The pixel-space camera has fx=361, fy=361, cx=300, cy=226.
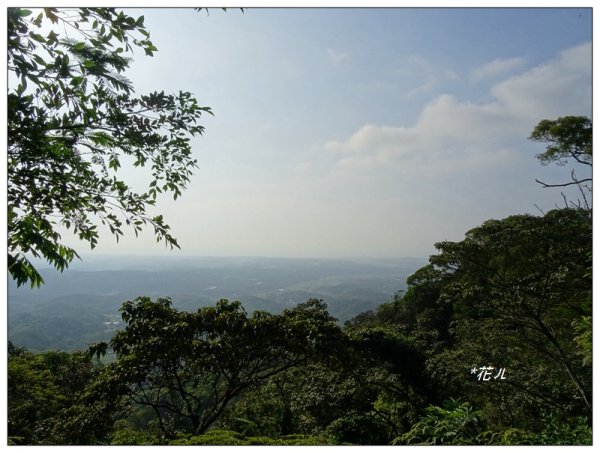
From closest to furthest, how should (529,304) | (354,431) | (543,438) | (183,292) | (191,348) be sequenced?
(543,438) → (191,348) → (354,431) → (529,304) → (183,292)

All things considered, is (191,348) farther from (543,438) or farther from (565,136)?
(565,136)

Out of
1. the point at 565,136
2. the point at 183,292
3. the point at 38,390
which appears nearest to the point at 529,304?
Result: the point at 565,136

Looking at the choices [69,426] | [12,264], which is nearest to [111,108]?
[12,264]

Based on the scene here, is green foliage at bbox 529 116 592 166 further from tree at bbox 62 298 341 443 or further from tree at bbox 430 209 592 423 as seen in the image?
tree at bbox 62 298 341 443

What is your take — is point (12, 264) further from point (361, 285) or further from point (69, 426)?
point (361, 285)

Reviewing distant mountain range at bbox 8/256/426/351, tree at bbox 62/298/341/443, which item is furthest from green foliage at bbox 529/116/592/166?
distant mountain range at bbox 8/256/426/351

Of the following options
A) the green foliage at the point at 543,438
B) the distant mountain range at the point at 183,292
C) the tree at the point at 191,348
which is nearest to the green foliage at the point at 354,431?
the tree at the point at 191,348
